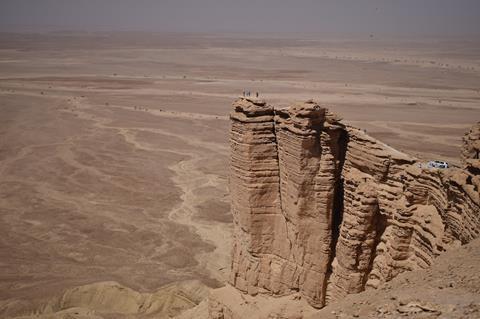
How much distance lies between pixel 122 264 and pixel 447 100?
70.3m

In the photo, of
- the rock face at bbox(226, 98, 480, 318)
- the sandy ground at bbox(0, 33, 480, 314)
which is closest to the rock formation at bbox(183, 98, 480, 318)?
the rock face at bbox(226, 98, 480, 318)

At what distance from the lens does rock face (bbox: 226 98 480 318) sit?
10805mm

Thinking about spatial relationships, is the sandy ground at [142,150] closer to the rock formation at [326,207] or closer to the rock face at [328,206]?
the rock formation at [326,207]

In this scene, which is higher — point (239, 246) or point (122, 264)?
point (239, 246)

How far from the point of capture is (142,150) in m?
53.6

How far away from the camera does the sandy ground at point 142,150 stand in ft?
88.7

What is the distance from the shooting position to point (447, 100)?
80.9 m

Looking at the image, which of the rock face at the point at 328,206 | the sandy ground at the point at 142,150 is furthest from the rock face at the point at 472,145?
the sandy ground at the point at 142,150

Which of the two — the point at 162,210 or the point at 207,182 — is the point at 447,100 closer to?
the point at 207,182

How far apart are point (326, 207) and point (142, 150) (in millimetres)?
43239

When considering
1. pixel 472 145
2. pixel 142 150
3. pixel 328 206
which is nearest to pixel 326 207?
pixel 328 206

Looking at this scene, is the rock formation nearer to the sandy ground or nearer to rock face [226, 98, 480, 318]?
rock face [226, 98, 480, 318]

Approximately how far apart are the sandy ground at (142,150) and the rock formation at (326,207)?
11227 mm

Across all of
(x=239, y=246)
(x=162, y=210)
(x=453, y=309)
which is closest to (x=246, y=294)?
(x=239, y=246)
